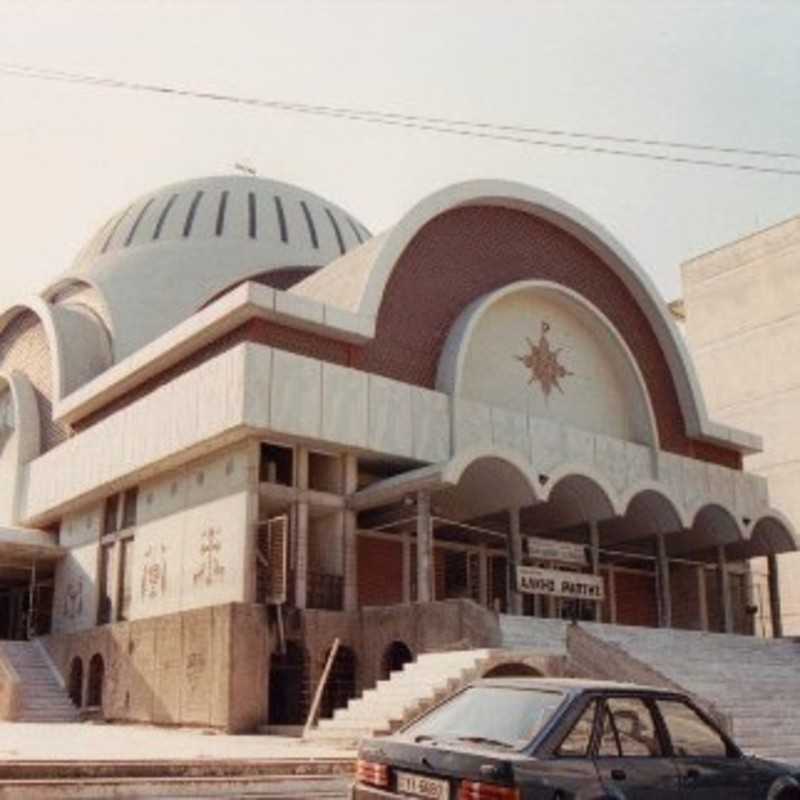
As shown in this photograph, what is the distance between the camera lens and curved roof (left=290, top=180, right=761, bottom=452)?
985 inches

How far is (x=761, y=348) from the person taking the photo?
44.3 m

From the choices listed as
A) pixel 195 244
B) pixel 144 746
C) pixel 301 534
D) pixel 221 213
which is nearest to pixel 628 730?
pixel 144 746

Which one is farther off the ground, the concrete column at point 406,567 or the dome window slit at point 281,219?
the dome window slit at point 281,219

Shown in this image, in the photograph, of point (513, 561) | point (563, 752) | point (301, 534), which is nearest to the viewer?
point (563, 752)

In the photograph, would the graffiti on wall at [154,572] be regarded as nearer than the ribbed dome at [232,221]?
Yes

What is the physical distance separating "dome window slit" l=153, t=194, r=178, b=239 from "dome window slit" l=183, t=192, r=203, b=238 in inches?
35.6

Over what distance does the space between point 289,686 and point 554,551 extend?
24.6 ft

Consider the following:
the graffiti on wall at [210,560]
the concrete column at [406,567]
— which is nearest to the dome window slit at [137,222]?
the graffiti on wall at [210,560]

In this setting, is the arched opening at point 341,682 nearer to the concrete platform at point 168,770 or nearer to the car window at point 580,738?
the concrete platform at point 168,770

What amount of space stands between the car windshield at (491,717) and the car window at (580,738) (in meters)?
0.17

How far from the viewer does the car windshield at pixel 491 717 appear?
6141mm

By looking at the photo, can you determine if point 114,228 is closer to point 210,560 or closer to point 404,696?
point 210,560

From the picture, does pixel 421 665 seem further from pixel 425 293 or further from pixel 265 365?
pixel 425 293

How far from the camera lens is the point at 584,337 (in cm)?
3038
